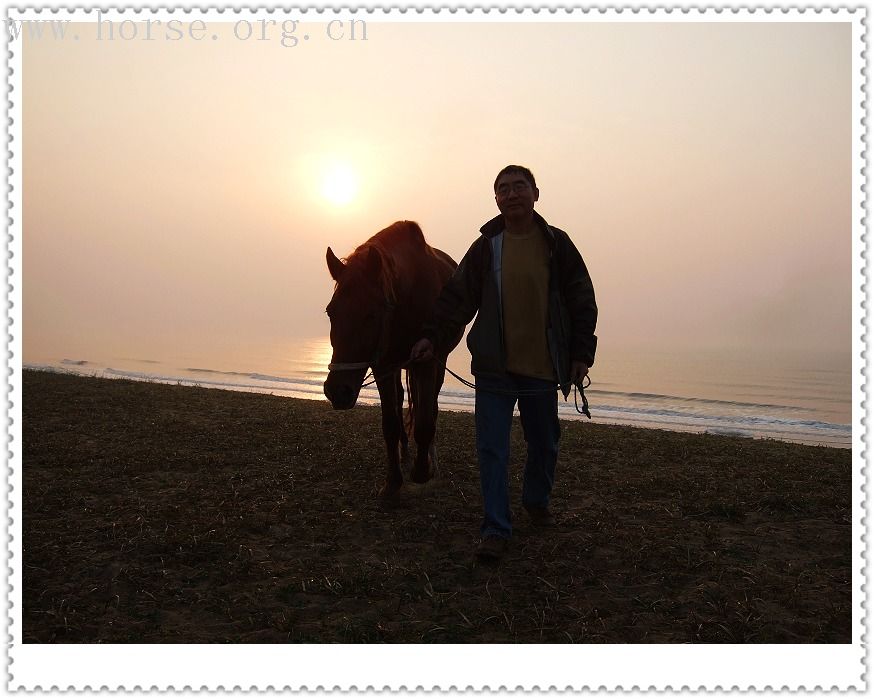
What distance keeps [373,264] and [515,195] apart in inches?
43.3

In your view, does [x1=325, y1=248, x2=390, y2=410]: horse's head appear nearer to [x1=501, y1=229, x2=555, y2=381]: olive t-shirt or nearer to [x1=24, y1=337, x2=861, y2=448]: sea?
[x1=501, y1=229, x2=555, y2=381]: olive t-shirt

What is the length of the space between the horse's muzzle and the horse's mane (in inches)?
25.3

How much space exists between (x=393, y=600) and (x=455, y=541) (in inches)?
39.5

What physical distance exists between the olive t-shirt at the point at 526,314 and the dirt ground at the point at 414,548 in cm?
125

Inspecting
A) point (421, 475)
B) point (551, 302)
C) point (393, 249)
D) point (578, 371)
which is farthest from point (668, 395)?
point (551, 302)

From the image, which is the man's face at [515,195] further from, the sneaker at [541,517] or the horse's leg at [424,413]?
the sneaker at [541,517]

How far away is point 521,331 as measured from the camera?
4.02 m

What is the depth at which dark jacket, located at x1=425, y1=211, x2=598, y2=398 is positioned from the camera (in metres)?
4.02

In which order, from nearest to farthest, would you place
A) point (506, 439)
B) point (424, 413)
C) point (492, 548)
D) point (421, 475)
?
point (492, 548) → point (506, 439) → point (424, 413) → point (421, 475)

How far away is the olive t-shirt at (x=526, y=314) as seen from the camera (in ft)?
13.1

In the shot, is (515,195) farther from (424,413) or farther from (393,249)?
(424,413)

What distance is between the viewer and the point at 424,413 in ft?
16.3

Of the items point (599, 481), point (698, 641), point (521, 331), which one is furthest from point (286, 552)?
point (599, 481)

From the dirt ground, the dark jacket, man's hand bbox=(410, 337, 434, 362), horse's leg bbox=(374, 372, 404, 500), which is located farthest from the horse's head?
the dirt ground
